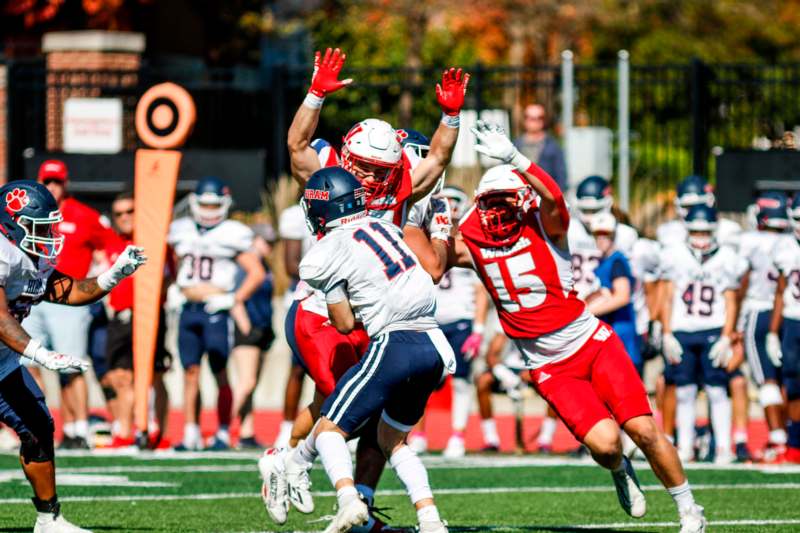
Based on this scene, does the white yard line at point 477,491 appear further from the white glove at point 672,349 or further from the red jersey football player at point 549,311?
the white glove at point 672,349

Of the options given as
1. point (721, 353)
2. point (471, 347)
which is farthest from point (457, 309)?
point (721, 353)

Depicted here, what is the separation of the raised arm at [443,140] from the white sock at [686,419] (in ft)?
14.3

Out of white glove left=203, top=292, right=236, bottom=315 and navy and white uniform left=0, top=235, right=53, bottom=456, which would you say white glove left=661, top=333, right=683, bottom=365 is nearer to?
white glove left=203, top=292, right=236, bottom=315

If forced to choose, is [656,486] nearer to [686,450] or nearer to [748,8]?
[686,450]

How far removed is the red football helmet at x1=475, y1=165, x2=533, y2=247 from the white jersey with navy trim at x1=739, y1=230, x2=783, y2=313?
4384mm

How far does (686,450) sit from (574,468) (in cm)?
116

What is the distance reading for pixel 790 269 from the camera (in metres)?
10.8

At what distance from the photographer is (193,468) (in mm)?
10078

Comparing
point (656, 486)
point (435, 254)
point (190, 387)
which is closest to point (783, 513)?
point (656, 486)

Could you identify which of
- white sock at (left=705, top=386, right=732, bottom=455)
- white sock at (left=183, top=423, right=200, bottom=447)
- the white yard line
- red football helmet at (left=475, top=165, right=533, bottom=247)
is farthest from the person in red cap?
red football helmet at (left=475, top=165, right=533, bottom=247)

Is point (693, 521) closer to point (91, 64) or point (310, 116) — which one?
point (310, 116)

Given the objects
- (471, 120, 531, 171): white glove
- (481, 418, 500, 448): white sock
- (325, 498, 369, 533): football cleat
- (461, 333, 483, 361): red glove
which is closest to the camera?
(325, 498, 369, 533): football cleat

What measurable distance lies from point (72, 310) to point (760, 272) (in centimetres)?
505

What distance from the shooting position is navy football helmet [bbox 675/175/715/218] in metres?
11.3
